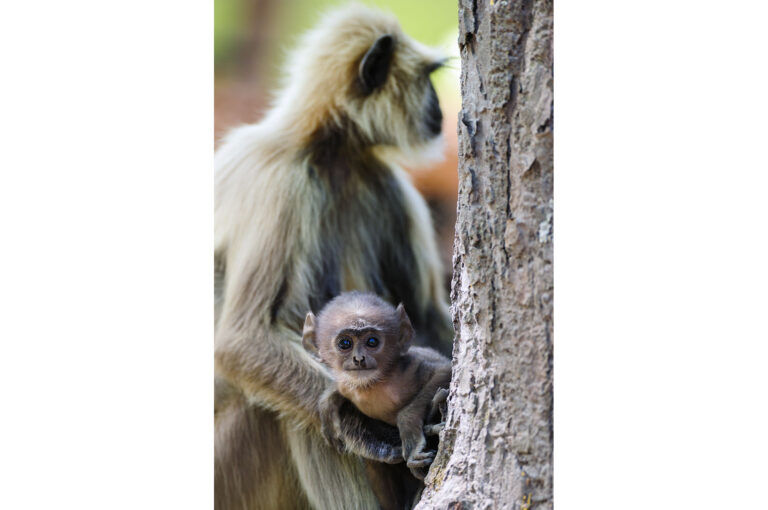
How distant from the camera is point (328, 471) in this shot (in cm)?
282

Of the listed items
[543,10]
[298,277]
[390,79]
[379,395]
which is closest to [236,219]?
[298,277]

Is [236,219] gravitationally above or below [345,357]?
above

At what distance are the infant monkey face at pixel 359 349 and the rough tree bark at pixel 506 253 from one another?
11.8 inches

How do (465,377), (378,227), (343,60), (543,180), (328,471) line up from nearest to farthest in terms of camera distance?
(543,180) → (465,377) → (328,471) → (343,60) → (378,227)

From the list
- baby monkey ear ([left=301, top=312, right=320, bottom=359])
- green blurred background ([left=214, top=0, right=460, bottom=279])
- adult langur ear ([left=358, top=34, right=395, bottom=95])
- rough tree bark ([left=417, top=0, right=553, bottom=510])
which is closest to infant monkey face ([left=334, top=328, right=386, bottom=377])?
baby monkey ear ([left=301, top=312, right=320, bottom=359])

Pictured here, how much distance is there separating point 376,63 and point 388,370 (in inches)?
45.7

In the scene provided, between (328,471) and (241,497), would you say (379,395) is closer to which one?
(328,471)

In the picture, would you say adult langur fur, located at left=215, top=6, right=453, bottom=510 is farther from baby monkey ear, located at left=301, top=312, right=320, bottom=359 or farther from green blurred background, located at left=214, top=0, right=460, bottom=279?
baby monkey ear, located at left=301, top=312, right=320, bottom=359

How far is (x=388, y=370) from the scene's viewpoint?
8.05ft

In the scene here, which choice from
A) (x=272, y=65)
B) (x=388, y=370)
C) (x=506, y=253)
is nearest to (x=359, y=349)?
(x=388, y=370)

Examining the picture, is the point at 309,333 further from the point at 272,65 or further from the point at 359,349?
the point at 272,65

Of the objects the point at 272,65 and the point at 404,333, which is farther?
the point at 272,65

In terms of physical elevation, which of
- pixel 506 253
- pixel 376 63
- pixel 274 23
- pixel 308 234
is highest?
pixel 274 23

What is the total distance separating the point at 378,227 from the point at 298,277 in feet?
1.44
